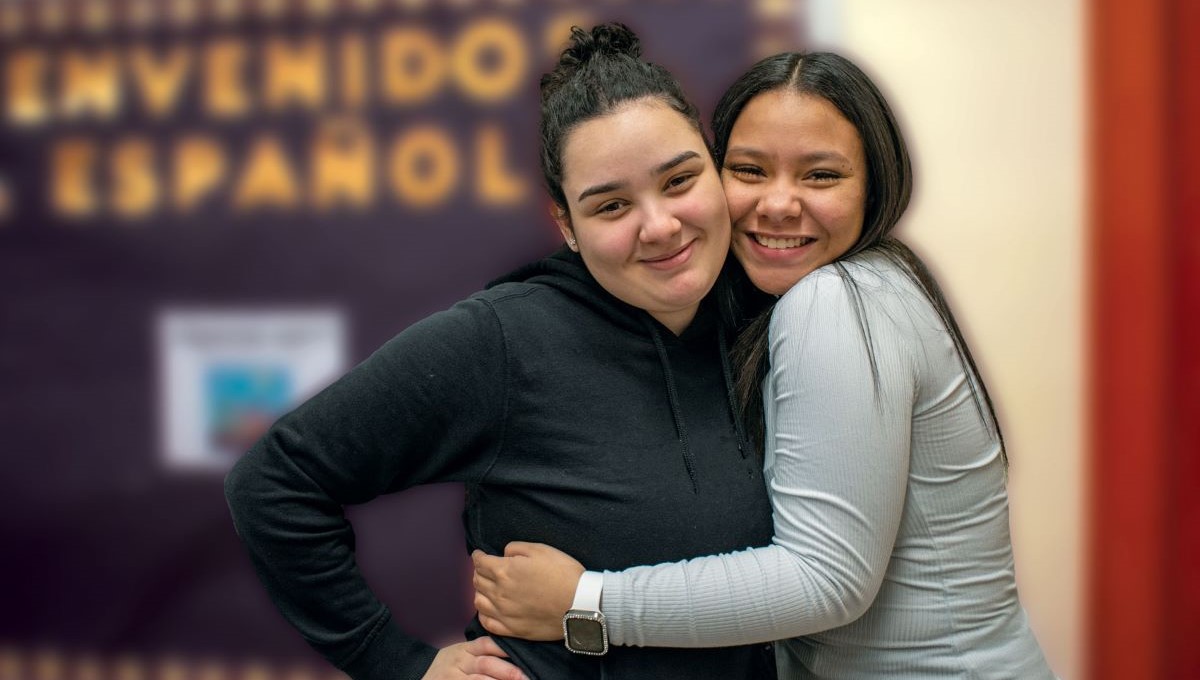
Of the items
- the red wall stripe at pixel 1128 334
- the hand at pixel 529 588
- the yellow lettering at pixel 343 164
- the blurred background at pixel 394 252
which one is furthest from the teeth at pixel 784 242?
the yellow lettering at pixel 343 164

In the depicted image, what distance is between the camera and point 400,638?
142 centimetres

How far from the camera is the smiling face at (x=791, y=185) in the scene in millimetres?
1370

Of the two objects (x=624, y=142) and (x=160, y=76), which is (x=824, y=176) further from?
(x=160, y=76)

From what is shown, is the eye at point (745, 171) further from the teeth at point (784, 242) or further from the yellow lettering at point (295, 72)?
the yellow lettering at point (295, 72)

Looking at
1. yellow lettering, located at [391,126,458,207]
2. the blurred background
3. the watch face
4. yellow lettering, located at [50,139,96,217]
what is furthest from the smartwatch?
yellow lettering, located at [50,139,96,217]

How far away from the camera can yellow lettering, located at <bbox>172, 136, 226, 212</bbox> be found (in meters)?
2.43

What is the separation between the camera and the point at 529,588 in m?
1.29

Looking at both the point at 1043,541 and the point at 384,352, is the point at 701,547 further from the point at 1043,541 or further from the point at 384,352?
the point at 1043,541

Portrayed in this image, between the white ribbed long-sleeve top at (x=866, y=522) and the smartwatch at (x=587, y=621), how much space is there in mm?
16

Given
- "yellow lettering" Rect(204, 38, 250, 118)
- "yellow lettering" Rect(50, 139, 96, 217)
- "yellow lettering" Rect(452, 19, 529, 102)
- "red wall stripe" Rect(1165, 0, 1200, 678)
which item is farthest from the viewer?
"yellow lettering" Rect(50, 139, 96, 217)

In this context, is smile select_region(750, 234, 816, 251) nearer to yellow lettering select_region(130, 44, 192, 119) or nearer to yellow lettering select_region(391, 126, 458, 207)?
yellow lettering select_region(391, 126, 458, 207)

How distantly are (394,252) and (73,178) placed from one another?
0.90 meters

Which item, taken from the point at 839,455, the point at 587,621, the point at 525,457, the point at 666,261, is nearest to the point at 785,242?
the point at 666,261

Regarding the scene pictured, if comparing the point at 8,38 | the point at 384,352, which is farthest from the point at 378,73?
the point at 384,352
